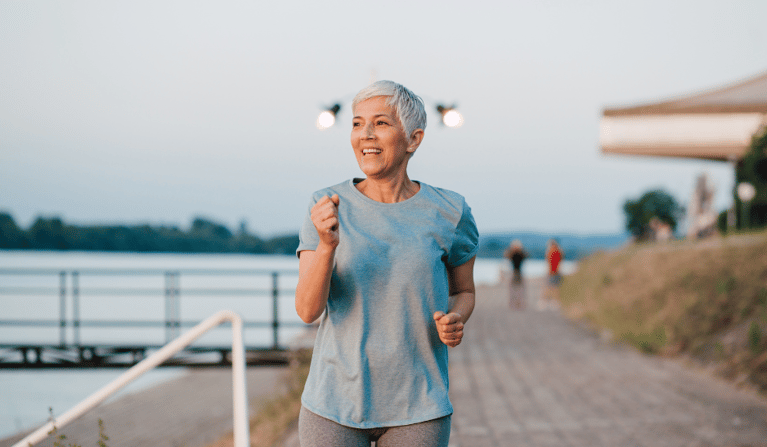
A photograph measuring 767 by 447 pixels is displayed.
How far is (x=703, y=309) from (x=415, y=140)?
22.0 feet

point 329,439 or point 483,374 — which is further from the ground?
point 329,439

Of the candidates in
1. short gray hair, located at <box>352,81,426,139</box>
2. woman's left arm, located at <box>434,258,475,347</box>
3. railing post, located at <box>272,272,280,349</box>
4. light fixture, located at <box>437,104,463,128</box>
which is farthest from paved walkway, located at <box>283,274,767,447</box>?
short gray hair, located at <box>352,81,426,139</box>

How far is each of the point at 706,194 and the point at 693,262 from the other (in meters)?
11.5

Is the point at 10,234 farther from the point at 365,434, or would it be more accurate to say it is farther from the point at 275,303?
the point at 365,434

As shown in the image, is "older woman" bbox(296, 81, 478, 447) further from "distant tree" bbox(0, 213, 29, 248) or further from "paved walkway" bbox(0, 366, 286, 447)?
"distant tree" bbox(0, 213, 29, 248)

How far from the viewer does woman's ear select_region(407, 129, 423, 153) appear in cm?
150

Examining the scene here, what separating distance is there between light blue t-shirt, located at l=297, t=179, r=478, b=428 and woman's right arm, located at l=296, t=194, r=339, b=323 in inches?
2.6

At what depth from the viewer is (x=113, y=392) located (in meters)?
2.06

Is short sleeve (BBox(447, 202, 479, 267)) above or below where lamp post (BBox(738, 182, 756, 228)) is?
below

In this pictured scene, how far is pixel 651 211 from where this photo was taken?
72.4 feet

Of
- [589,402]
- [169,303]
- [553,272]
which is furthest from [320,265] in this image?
[553,272]

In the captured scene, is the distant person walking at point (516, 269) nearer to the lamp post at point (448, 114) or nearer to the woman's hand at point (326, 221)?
the lamp post at point (448, 114)

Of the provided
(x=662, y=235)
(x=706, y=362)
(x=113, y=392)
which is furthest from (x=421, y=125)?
(x=662, y=235)

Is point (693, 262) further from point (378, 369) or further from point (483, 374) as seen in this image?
point (378, 369)
